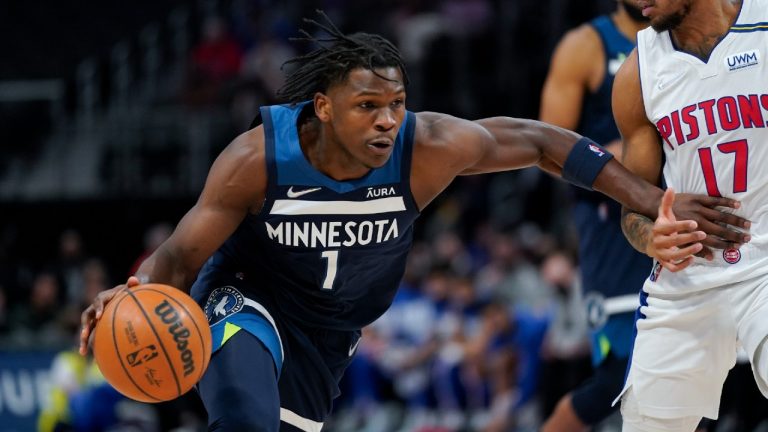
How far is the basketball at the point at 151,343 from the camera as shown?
4711 mm

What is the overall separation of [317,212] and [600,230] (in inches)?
81.8

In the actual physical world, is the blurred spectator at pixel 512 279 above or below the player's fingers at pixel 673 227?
below

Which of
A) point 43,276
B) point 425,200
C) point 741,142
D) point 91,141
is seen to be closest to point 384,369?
point 43,276

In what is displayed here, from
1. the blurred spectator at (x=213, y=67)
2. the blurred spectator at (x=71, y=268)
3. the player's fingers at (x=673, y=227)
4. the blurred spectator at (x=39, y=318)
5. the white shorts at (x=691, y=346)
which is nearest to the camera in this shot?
the player's fingers at (x=673, y=227)

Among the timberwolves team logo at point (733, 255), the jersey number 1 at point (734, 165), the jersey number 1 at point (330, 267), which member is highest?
the jersey number 1 at point (734, 165)

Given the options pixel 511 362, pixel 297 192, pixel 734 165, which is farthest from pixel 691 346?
pixel 511 362

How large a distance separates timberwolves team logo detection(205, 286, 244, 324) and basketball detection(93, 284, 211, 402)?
0.45 m

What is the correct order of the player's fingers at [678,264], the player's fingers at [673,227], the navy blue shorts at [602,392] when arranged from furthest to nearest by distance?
the navy blue shorts at [602,392] → the player's fingers at [678,264] → the player's fingers at [673,227]

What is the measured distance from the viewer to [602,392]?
21.0ft

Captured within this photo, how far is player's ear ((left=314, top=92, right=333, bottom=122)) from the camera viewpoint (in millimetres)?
5168

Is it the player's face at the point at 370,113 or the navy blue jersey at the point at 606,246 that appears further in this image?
the navy blue jersey at the point at 606,246

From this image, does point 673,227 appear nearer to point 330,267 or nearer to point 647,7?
point 647,7

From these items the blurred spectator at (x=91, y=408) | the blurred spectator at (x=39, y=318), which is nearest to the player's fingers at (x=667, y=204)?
the blurred spectator at (x=91, y=408)

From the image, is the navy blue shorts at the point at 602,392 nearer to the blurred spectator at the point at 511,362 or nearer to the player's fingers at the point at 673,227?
Result: the player's fingers at the point at 673,227
